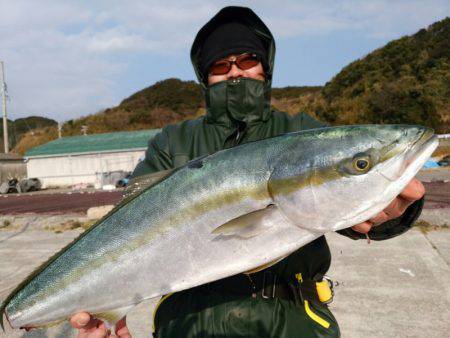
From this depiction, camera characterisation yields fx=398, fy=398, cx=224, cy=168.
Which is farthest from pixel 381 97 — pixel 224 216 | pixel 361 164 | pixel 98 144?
pixel 224 216

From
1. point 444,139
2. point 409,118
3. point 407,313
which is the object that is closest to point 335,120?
point 409,118

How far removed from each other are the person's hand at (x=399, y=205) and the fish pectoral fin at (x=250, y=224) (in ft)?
1.70

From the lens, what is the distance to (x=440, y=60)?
117ft

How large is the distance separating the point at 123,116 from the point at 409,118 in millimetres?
40958

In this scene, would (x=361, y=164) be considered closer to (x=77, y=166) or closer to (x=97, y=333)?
(x=97, y=333)

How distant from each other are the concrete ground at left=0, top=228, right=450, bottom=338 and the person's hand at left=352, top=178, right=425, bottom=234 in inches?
95.0

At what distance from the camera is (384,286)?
509 centimetres

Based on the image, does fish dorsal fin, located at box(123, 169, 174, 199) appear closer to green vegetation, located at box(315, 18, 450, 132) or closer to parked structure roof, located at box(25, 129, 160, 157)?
green vegetation, located at box(315, 18, 450, 132)

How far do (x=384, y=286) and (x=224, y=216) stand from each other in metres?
4.03

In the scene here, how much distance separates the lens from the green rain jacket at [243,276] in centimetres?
220

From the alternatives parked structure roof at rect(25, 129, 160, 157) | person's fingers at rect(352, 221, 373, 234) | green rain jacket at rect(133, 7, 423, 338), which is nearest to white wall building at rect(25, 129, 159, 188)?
parked structure roof at rect(25, 129, 160, 157)

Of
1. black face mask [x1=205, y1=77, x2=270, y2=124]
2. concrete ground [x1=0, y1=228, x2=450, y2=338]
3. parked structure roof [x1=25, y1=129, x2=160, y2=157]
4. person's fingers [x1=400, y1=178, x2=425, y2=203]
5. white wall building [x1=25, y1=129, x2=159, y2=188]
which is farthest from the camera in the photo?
parked structure roof [x1=25, y1=129, x2=160, y2=157]

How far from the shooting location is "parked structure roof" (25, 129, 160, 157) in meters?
33.8

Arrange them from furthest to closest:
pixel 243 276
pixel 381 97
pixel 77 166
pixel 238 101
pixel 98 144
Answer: pixel 98 144 → pixel 77 166 → pixel 381 97 → pixel 238 101 → pixel 243 276
